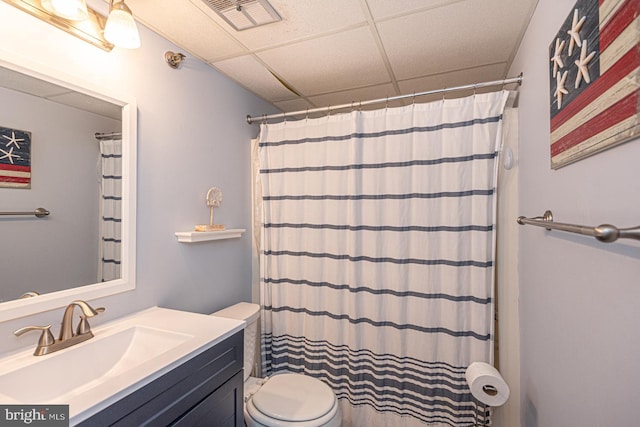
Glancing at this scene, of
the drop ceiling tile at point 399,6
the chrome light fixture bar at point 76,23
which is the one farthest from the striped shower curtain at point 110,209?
the drop ceiling tile at point 399,6

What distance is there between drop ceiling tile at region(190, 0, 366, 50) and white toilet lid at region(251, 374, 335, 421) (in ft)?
6.09

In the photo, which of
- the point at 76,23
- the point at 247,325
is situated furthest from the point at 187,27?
the point at 247,325

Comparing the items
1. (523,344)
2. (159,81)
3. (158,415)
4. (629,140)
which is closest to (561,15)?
(629,140)

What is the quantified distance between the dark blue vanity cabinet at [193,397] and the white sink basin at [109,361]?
3 cm

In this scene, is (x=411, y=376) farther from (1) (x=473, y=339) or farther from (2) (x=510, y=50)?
(2) (x=510, y=50)

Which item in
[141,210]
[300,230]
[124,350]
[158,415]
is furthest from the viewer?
[300,230]

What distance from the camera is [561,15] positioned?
0.96m

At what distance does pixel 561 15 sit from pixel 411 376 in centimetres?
182

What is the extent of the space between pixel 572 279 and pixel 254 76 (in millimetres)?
1951

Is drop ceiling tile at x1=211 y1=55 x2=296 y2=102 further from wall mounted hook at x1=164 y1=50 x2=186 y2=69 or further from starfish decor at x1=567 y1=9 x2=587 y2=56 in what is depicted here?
starfish decor at x1=567 y1=9 x2=587 y2=56

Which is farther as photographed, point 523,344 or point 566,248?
point 523,344

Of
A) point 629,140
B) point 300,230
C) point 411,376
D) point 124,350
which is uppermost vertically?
point 629,140

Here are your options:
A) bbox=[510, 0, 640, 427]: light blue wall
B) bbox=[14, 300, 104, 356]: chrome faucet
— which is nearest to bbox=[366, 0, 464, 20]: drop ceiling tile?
bbox=[510, 0, 640, 427]: light blue wall

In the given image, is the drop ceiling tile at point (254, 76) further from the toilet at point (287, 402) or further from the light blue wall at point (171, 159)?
the toilet at point (287, 402)
